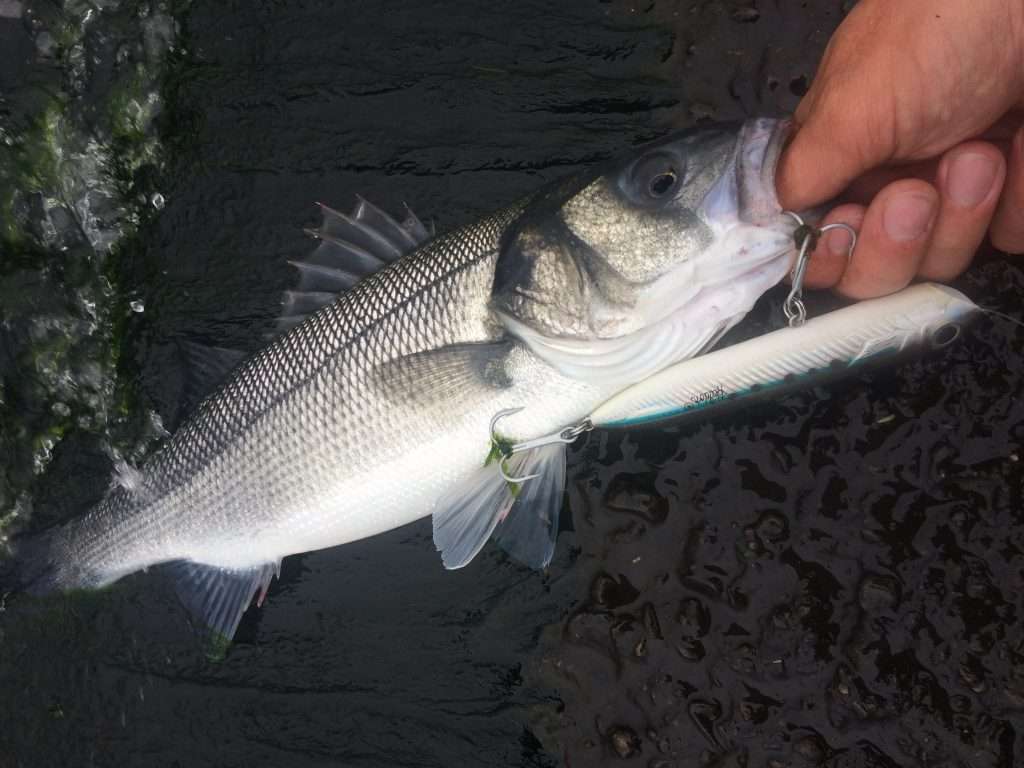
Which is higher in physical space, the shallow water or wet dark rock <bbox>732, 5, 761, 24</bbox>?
wet dark rock <bbox>732, 5, 761, 24</bbox>

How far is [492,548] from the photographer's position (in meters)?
2.52

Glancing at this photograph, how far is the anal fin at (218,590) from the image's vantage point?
7.84 ft

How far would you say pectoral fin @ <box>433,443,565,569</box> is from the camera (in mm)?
2082

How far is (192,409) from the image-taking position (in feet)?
7.89

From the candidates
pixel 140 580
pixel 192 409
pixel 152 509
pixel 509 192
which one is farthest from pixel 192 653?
pixel 509 192

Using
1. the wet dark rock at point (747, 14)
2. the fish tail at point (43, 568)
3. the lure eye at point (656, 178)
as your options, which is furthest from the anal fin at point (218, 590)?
the wet dark rock at point (747, 14)

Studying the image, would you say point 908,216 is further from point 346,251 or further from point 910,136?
point 346,251

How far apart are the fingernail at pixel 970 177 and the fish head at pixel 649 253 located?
1.38 feet

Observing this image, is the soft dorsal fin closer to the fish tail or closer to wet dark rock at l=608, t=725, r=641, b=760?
the fish tail

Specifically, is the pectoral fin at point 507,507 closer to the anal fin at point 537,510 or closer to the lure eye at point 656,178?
the anal fin at point 537,510

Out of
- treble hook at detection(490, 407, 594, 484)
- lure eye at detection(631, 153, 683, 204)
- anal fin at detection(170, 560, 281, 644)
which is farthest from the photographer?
anal fin at detection(170, 560, 281, 644)

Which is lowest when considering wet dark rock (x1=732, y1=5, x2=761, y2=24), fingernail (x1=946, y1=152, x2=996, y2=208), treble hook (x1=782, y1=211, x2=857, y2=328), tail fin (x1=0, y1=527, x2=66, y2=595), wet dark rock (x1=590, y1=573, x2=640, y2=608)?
tail fin (x1=0, y1=527, x2=66, y2=595)

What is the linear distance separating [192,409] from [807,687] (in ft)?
7.20

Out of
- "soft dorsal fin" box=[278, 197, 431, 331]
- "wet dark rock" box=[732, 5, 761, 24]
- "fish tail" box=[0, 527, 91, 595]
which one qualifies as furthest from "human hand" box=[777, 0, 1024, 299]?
"fish tail" box=[0, 527, 91, 595]
